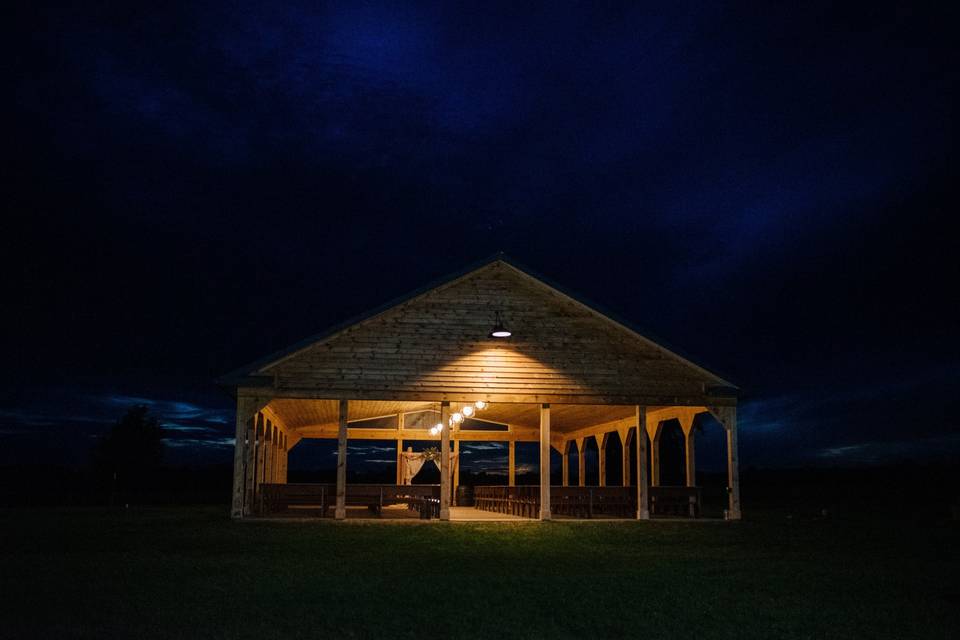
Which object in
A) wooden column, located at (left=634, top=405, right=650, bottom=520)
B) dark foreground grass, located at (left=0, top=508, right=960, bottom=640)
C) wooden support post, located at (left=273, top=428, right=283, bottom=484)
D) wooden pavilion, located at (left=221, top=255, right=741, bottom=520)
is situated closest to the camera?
dark foreground grass, located at (left=0, top=508, right=960, bottom=640)

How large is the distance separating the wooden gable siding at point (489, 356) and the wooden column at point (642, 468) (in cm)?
47

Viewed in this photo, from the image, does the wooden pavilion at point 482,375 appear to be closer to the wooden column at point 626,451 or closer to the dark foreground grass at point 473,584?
the dark foreground grass at point 473,584

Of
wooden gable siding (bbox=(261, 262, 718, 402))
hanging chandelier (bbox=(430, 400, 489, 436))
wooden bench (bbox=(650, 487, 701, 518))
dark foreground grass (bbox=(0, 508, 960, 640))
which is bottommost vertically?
dark foreground grass (bbox=(0, 508, 960, 640))

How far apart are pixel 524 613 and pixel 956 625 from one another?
351cm

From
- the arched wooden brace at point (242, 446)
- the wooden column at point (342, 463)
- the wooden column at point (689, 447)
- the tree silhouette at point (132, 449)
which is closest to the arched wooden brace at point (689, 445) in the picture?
the wooden column at point (689, 447)

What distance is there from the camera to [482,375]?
1728 cm

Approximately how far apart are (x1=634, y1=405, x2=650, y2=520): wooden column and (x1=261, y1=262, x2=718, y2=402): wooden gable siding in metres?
0.47

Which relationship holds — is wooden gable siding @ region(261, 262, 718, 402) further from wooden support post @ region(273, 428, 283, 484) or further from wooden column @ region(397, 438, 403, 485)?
wooden column @ region(397, 438, 403, 485)

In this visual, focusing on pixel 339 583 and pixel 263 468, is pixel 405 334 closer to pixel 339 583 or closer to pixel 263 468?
pixel 263 468

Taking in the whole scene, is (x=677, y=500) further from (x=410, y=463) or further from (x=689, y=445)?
(x=410, y=463)

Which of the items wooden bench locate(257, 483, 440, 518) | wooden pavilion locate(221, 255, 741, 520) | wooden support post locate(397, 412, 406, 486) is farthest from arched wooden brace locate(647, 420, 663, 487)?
wooden support post locate(397, 412, 406, 486)

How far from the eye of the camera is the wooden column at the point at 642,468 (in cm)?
1761

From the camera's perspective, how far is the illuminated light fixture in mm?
16625

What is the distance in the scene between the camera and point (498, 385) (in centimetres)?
1728
